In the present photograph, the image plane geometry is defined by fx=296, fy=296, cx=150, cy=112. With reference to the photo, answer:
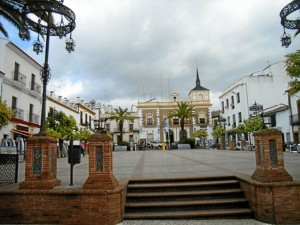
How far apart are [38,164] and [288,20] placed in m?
7.50

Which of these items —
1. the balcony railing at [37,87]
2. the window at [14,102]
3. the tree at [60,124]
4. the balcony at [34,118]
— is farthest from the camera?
the balcony railing at [37,87]

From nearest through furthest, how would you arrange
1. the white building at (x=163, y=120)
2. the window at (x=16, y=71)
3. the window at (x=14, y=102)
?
1. the window at (x=14, y=102)
2. the window at (x=16, y=71)
3. the white building at (x=163, y=120)

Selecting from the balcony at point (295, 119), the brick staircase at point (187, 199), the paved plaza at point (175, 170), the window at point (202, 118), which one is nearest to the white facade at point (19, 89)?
the paved plaza at point (175, 170)

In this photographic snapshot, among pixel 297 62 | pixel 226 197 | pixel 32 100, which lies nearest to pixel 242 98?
pixel 32 100

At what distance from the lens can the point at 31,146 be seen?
6703 mm

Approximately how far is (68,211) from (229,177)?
13.3 ft

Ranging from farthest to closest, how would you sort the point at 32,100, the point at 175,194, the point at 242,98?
1. the point at 242,98
2. the point at 32,100
3. the point at 175,194

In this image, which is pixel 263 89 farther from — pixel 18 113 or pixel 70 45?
pixel 70 45

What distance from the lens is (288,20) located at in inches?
322

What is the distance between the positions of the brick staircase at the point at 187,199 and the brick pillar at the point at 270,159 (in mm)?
800

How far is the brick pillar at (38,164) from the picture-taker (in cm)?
655

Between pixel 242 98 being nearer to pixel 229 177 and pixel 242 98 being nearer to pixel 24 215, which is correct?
pixel 229 177

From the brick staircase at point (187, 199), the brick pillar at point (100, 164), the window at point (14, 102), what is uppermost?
the window at point (14, 102)

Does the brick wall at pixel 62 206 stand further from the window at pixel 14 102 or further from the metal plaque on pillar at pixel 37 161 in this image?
the window at pixel 14 102
